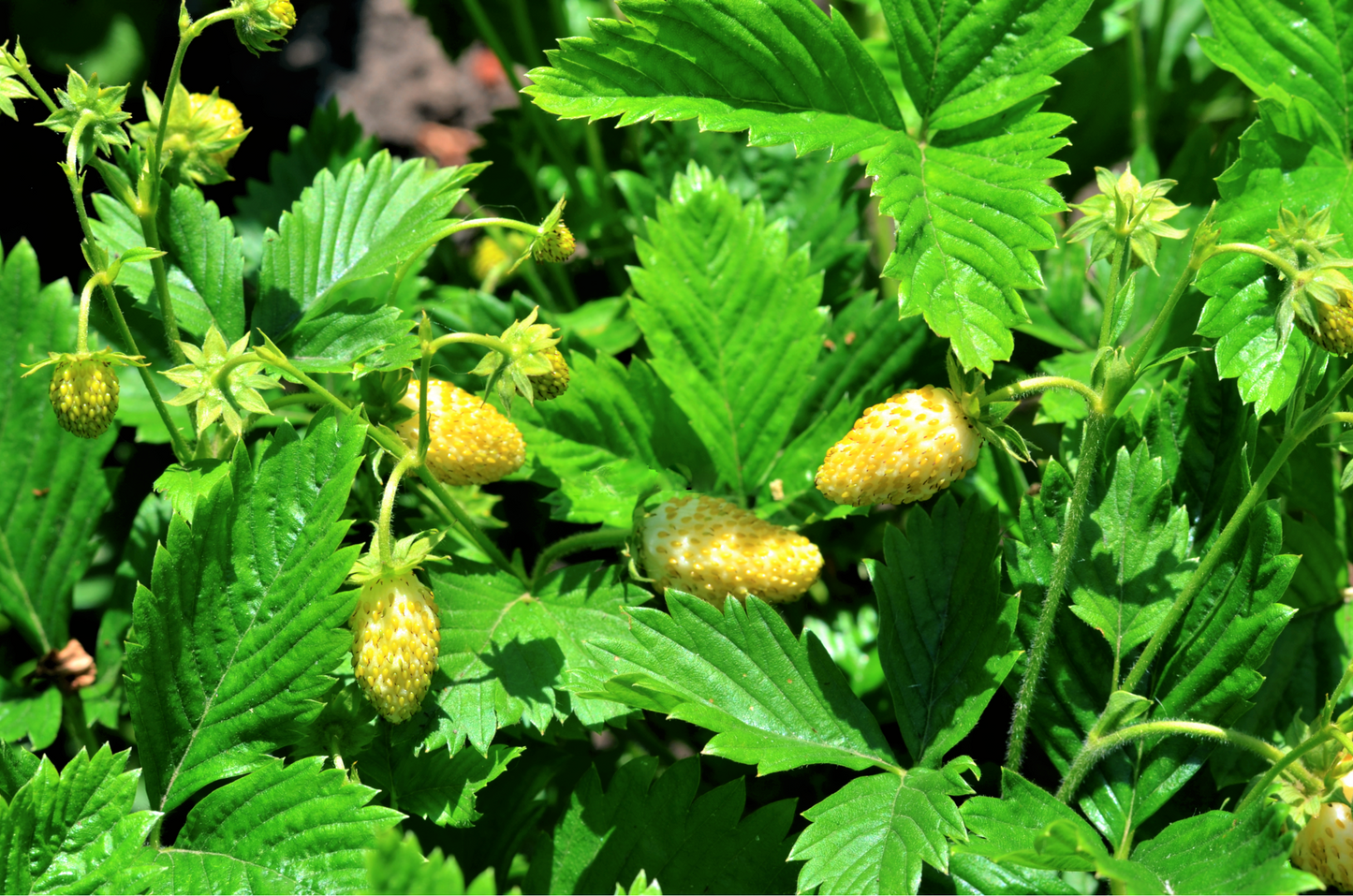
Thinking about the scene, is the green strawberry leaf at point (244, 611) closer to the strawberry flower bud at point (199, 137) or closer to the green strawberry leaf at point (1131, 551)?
the strawberry flower bud at point (199, 137)

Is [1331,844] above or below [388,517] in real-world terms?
below

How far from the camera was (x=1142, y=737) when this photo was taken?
1315mm

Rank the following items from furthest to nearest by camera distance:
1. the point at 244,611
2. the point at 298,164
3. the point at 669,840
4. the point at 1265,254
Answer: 1. the point at 298,164
2. the point at 669,840
3. the point at 244,611
4. the point at 1265,254

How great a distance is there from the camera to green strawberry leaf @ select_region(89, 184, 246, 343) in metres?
1.47

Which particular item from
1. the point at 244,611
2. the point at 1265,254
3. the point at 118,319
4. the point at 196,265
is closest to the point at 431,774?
the point at 244,611

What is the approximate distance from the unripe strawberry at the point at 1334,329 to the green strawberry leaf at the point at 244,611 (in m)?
1.04

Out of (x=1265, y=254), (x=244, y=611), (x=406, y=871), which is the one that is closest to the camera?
(x=406, y=871)

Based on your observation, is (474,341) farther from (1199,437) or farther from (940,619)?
(1199,437)

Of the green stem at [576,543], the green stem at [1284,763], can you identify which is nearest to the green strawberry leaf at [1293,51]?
the green stem at [1284,763]

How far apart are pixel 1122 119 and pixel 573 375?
59.9 inches

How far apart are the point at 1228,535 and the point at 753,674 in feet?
1.89

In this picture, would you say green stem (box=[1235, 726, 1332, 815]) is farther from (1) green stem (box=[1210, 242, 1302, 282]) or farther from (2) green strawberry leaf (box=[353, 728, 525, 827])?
(2) green strawberry leaf (box=[353, 728, 525, 827])

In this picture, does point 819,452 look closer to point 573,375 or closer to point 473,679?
point 573,375

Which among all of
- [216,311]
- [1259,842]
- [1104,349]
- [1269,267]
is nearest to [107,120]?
[216,311]
